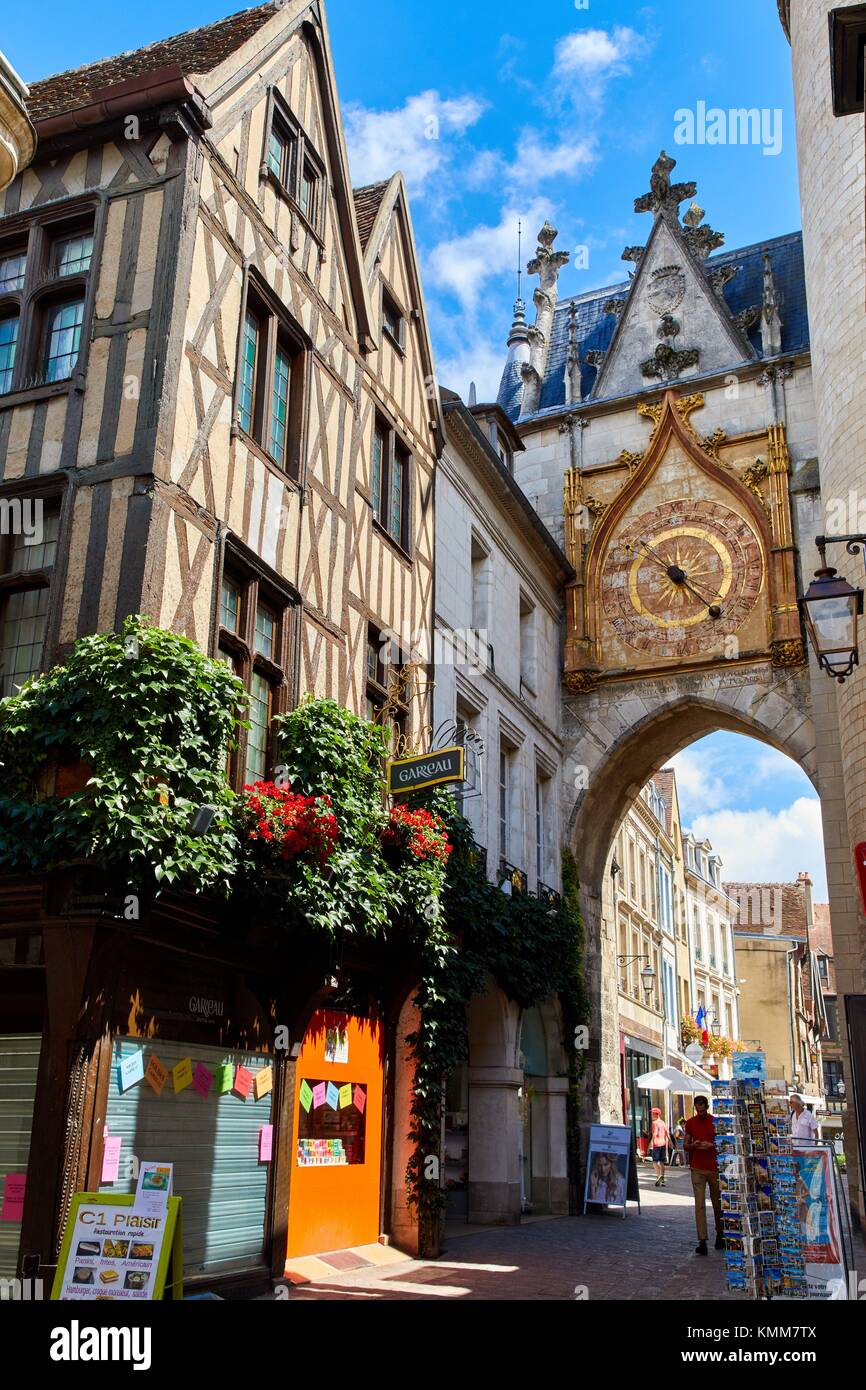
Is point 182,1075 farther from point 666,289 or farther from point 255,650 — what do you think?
point 666,289

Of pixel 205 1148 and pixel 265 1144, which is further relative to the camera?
pixel 265 1144

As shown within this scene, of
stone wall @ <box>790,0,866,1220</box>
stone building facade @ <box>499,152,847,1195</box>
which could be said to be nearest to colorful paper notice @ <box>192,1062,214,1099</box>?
stone wall @ <box>790,0,866,1220</box>

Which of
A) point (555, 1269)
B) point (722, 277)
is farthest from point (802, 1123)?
point (722, 277)

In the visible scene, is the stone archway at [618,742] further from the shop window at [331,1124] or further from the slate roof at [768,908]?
the slate roof at [768,908]

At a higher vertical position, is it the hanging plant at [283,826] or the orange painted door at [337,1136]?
the hanging plant at [283,826]

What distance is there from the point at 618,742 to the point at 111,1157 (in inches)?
484

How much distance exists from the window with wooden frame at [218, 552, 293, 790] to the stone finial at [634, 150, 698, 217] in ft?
48.8

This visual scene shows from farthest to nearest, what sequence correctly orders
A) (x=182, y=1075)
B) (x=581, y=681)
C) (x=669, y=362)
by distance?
(x=669, y=362) → (x=581, y=681) → (x=182, y=1075)

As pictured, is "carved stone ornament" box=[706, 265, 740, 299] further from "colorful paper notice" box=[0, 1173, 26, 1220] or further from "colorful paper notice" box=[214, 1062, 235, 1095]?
"colorful paper notice" box=[0, 1173, 26, 1220]

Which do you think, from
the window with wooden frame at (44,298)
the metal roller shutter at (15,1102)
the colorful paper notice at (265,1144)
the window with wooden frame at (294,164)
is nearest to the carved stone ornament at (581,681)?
the window with wooden frame at (294,164)

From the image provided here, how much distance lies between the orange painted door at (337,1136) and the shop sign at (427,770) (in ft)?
6.46

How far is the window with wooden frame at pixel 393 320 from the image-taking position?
12961 mm

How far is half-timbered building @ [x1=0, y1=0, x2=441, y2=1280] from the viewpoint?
721 centimetres

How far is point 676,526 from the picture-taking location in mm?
18594
